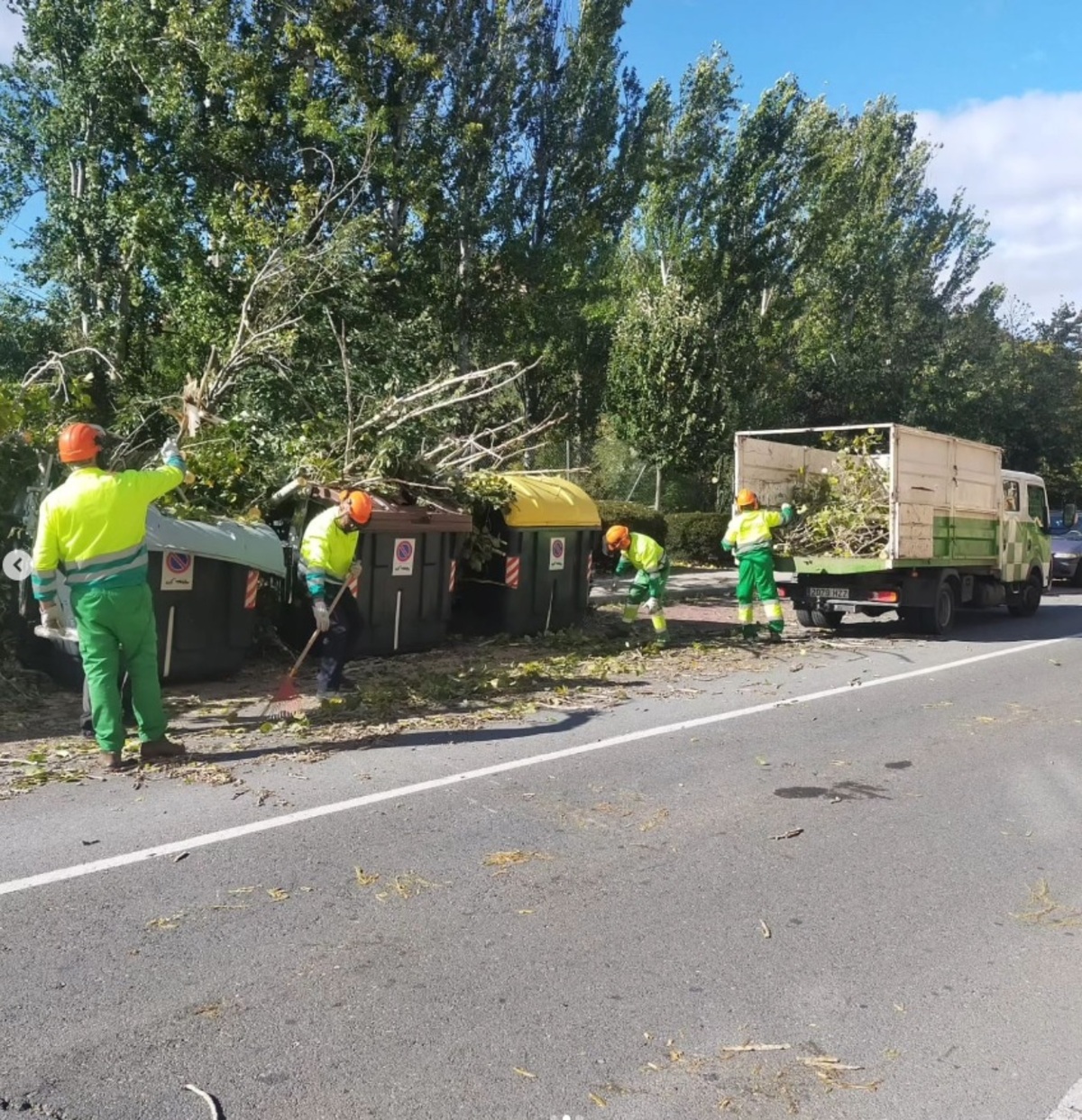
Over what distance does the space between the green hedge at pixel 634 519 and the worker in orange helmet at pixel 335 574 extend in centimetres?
1341

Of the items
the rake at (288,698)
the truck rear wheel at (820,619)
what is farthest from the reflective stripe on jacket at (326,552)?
the truck rear wheel at (820,619)

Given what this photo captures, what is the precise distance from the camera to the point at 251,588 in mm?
8648

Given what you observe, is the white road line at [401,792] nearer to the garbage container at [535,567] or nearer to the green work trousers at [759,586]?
the green work trousers at [759,586]

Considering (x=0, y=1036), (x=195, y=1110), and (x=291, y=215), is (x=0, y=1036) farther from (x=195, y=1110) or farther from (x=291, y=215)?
(x=291, y=215)

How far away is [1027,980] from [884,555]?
8858 millimetres

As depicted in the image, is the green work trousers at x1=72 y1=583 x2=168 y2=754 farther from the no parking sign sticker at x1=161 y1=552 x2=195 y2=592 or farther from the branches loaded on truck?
the branches loaded on truck

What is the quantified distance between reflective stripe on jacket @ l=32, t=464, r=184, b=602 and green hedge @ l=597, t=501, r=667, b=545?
15712 mm

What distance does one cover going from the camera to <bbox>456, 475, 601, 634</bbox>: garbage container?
451 inches

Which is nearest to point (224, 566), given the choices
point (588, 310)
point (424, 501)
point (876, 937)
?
point (424, 501)

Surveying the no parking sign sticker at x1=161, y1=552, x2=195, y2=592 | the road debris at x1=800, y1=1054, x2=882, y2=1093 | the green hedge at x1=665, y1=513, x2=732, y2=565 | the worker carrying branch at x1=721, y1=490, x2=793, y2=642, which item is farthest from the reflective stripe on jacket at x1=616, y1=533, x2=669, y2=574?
the green hedge at x1=665, y1=513, x2=732, y2=565

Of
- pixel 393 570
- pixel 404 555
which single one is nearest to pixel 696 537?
pixel 404 555

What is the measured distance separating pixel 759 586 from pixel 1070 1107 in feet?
30.1

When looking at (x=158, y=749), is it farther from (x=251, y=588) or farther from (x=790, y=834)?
(x=790, y=834)

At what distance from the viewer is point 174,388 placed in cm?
1386
